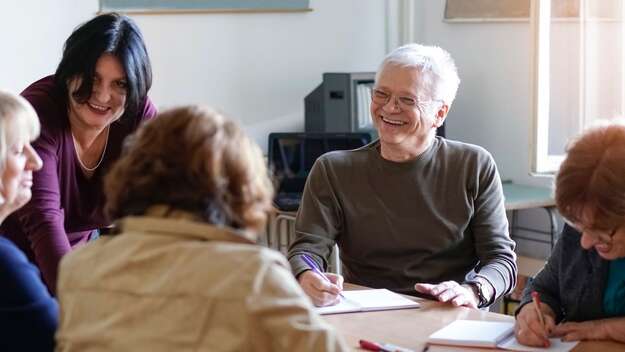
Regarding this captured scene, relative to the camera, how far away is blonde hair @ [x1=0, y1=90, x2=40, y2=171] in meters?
1.72

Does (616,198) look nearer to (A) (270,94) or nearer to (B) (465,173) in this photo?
(B) (465,173)

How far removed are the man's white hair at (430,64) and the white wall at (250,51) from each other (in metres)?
1.82

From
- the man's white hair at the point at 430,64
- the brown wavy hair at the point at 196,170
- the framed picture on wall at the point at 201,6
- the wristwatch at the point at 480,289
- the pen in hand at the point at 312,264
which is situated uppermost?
the framed picture on wall at the point at 201,6

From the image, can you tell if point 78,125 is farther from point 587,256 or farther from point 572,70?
point 572,70

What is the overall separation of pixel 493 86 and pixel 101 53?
7.83 ft

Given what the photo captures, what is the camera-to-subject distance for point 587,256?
6.63 feet

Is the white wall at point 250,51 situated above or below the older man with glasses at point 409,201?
above

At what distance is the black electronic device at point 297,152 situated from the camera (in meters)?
3.99

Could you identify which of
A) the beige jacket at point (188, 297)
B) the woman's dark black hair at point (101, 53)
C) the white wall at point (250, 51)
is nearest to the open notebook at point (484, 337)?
the beige jacket at point (188, 297)

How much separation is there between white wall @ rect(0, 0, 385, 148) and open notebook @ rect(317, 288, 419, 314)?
2.10 meters

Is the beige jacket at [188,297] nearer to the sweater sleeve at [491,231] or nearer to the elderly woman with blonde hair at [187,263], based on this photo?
the elderly woman with blonde hair at [187,263]

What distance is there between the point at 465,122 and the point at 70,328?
3.36 m

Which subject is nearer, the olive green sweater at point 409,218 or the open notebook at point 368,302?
the open notebook at point 368,302

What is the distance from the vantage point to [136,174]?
1.35 metres
